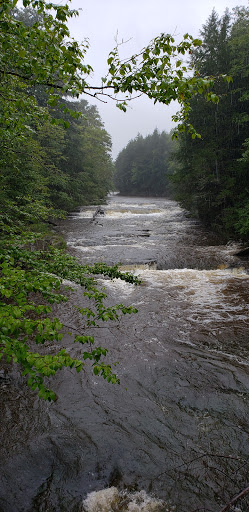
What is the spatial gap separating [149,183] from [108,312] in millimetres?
81104

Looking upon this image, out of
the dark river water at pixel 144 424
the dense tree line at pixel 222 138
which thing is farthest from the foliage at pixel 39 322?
the dense tree line at pixel 222 138

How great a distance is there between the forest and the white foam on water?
1458 millimetres

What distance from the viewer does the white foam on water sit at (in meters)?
3.07

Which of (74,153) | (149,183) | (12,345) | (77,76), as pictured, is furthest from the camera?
(149,183)

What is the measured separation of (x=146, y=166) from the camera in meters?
82.1

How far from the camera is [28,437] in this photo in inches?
153

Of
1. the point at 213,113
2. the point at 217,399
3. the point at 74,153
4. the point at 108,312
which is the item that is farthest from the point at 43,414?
the point at 74,153

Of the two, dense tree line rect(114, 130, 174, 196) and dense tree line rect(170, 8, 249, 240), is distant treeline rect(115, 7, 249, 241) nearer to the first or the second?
dense tree line rect(170, 8, 249, 240)

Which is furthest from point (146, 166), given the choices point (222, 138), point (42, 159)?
point (42, 159)

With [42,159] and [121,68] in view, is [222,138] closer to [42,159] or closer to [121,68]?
[42,159]

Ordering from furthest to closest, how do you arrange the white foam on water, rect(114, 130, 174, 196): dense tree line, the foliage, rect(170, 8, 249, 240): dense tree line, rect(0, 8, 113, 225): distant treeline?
1. rect(114, 130, 174, 196): dense tree line
2. rect(170, 8, 249, 240): dense tree line
3. rect(0, 8, 113, 225): distant treeline
4. the white foam on water
5. the foliage

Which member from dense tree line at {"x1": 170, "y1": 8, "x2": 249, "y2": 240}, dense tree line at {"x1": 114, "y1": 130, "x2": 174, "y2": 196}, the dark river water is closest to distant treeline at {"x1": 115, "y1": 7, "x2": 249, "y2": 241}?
dense tree line at {"x1": 170, "y1": 8, "x2": 249, "y2": 240}

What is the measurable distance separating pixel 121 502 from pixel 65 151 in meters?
30.1

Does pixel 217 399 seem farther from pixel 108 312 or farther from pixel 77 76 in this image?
pixel 77 76
